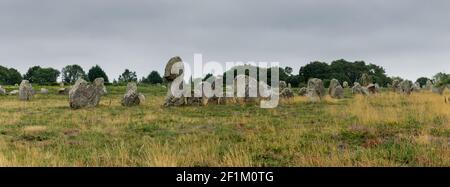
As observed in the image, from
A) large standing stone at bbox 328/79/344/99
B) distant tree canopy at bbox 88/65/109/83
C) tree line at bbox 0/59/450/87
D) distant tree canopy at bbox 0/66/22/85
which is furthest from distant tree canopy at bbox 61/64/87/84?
large standing stone at bbox 328/79/344/99

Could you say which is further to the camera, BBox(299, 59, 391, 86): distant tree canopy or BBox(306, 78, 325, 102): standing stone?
BBox(299, 59, 391, 86): distant tree canopy

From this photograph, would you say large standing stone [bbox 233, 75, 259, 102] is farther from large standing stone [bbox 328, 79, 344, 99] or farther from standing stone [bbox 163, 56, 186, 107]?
large standing stone [bbox 328, 79, 344, 99]

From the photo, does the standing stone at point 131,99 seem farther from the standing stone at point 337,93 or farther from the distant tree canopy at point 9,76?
the distant tree canopy at point 9,76

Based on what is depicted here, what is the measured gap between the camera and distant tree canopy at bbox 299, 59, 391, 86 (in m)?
128

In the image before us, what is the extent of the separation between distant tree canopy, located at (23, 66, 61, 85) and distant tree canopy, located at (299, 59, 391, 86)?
67248 millimetres

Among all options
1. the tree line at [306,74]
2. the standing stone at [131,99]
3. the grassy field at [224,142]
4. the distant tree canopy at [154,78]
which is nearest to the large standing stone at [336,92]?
the standing stone at [131,99]

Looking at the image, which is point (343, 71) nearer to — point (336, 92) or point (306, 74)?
point (306, 74)

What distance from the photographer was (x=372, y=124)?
19391 millimetres

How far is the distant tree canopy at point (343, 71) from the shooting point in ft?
420

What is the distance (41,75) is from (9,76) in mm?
8113

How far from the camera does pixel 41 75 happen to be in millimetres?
139250

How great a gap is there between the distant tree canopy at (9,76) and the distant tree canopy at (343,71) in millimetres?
76642

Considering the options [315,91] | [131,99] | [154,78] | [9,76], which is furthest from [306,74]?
[131,99]
